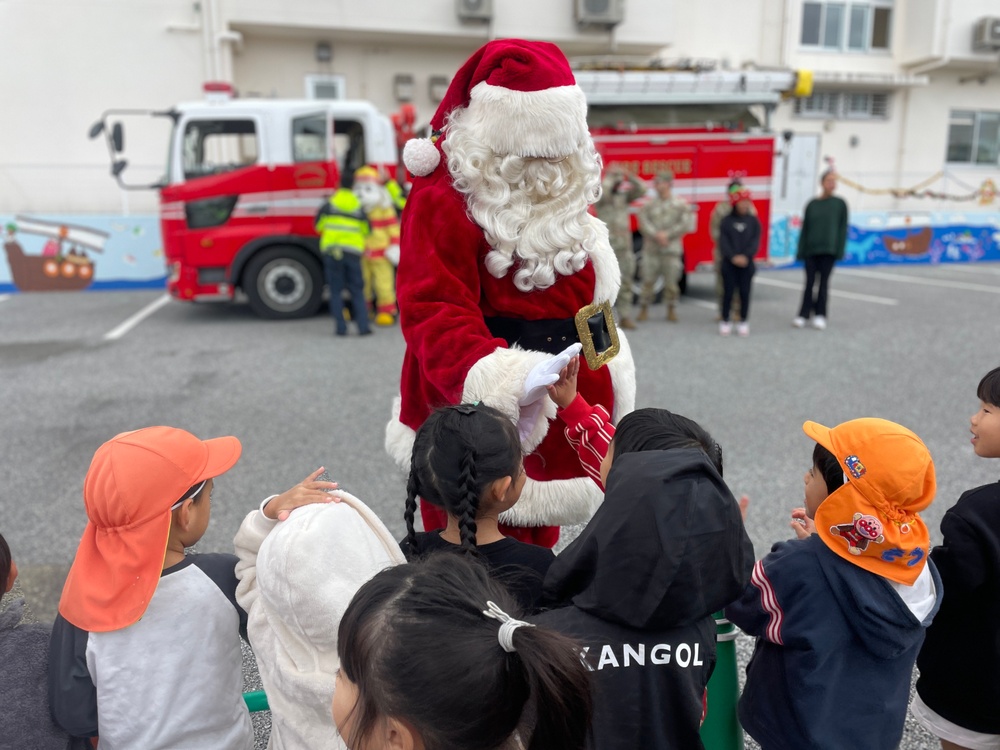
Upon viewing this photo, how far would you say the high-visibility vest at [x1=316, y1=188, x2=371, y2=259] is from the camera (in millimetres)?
7336

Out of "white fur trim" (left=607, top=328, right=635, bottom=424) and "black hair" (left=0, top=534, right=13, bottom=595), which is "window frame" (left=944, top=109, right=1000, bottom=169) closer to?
"white fur trim" (left=607, top=328, right=635, bottom=424)

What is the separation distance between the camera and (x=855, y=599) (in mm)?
1409

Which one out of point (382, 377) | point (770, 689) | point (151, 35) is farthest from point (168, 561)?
point (151, 35)

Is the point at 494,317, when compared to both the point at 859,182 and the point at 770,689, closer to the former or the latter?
the point at 770,689

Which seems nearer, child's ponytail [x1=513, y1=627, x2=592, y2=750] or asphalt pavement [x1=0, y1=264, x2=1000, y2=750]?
child's ponytail [x1=513, y1=627, x2=592, y2=750]

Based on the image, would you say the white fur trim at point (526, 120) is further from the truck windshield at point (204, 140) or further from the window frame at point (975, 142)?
the window frame at point (975, 142)

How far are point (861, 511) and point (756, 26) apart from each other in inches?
654

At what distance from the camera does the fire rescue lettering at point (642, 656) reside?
1271 mm

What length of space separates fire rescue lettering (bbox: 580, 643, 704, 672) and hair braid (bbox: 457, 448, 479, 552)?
1.07ft

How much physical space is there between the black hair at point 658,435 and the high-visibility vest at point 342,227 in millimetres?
6221

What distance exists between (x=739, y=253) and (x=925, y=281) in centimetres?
565

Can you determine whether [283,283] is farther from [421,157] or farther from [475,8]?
[475,8]

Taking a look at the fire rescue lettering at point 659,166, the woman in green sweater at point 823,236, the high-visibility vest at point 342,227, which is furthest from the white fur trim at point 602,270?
the fire rescue lettering at point 659,166

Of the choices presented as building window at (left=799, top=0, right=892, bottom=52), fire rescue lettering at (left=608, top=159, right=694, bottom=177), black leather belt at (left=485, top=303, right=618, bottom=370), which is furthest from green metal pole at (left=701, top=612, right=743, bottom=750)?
building window at (left=799, top=0, right=892, bottom=52)
